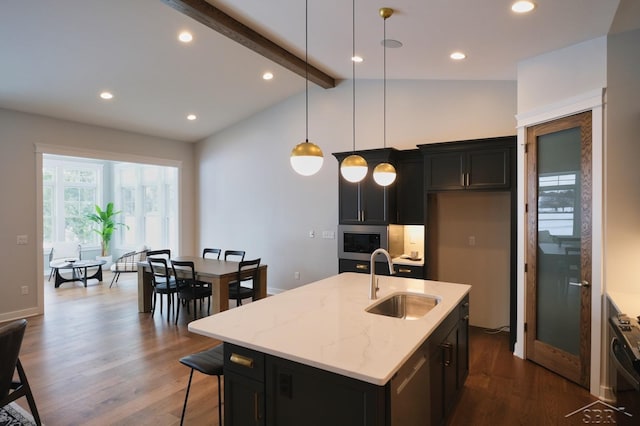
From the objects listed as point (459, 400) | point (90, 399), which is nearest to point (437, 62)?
point (459, 400)

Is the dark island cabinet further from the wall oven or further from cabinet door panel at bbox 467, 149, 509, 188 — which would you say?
cabinet door panel at bbox 467, 149, 509, 188

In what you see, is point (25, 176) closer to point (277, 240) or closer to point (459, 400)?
point (277, 240)

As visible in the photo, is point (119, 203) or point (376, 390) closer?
point (376, 390)

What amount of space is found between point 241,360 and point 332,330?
509 millimetres

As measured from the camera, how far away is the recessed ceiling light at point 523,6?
8.34ft

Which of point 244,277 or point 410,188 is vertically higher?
point 410,188

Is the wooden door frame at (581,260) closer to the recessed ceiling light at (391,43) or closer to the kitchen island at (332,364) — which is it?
the kitchen island at (332,364)

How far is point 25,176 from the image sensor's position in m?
5.45

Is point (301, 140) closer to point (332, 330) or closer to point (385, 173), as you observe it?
point (385, 173)

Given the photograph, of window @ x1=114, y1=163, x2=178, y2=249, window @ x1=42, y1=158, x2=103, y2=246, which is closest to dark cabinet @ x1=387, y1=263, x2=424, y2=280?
window @ x1=114, y1=163, x2=178, y2=249

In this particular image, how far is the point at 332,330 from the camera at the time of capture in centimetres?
206

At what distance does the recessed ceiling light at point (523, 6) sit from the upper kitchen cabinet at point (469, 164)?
1.64 m

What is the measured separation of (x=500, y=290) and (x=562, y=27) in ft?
10.1

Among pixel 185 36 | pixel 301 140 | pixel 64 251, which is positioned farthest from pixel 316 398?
pixel 64 251
